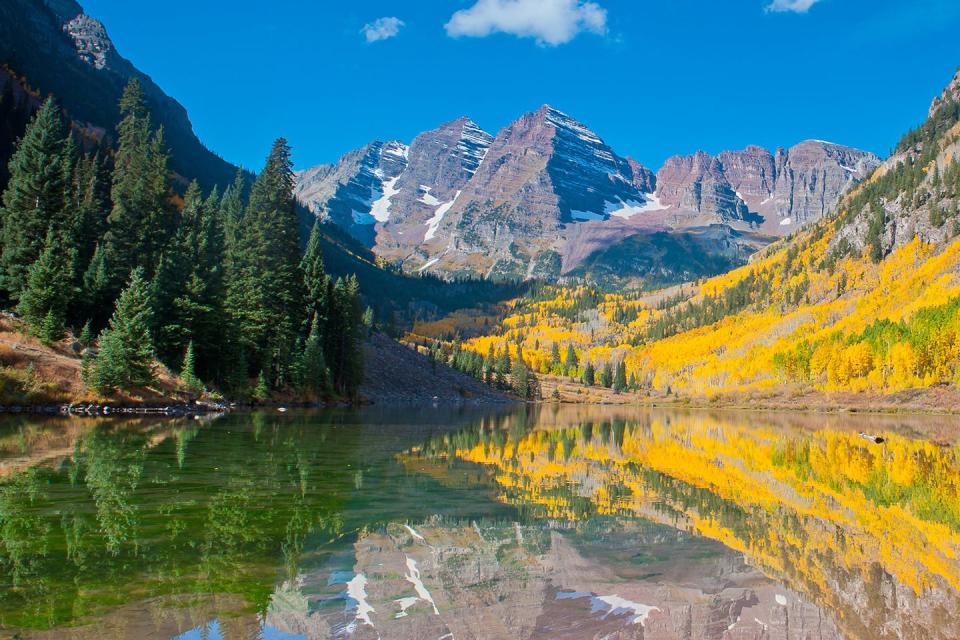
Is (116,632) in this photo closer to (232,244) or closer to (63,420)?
(63,420)

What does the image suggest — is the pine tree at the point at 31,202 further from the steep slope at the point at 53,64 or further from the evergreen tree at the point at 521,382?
the evergreen tree at the point at 521,382

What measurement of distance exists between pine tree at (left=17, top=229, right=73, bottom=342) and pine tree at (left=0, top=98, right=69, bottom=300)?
3659 mm

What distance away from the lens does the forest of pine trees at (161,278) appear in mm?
51094

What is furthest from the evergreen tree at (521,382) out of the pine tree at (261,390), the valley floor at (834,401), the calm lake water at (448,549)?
the calm lake water at (448,549)

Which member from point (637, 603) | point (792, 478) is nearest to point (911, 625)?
point (637, 603)

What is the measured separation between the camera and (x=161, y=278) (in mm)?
58781

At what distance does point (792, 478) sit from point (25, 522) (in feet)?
91.6

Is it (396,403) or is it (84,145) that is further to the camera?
(84,145)

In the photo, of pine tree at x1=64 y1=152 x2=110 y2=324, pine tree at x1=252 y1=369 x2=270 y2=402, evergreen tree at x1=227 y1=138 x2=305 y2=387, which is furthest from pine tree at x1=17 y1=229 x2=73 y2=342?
pine tree at x1=252 y1=369 x2=270 y2=402

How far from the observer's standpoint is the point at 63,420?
130 ft

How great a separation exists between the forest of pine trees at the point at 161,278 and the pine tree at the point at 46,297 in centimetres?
10

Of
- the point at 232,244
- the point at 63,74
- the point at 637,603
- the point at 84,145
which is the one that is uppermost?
the point at 63,74

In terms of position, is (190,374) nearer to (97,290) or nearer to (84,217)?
(97,290)

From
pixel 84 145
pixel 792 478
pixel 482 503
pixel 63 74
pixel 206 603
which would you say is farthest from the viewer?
pixel 63 74
